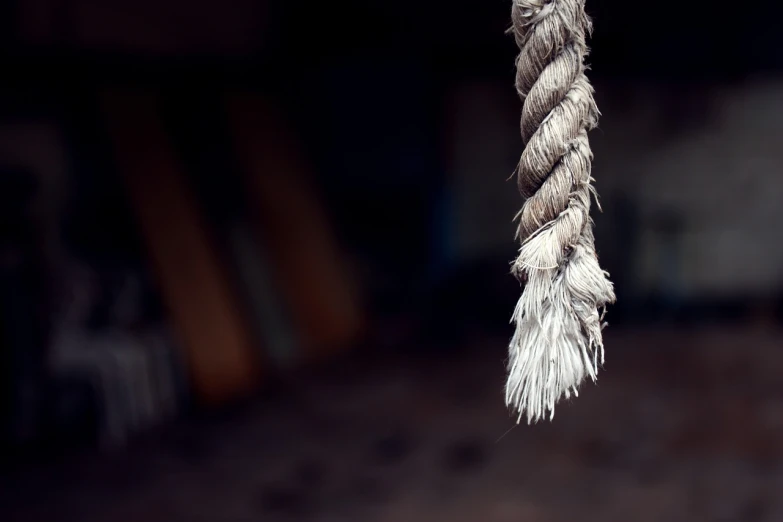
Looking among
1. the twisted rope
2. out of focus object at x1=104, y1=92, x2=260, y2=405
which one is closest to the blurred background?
out of focus object at x1=104, y1=92, x2=260, y2=405

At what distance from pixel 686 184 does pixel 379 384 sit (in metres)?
3.36

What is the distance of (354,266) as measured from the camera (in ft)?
21.9

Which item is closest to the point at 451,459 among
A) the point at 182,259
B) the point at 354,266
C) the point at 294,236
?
the point at 182,259

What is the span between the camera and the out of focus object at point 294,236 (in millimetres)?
5266

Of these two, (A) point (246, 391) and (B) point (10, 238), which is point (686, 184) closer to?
(A) point (246, 391)

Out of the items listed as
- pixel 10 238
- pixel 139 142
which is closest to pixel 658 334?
pixel 139 142

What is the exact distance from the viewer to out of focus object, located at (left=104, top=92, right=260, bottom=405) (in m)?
4.28

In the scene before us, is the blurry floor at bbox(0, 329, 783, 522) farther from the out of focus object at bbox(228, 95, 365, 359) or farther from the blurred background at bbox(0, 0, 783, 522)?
the out of focus object at bbox(228, 95, 365, 359)

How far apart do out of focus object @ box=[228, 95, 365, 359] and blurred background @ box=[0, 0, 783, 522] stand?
0.02 meters

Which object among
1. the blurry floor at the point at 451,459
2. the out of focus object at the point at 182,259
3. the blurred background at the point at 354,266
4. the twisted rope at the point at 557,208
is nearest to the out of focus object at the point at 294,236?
the blurred background at the point at 354,266

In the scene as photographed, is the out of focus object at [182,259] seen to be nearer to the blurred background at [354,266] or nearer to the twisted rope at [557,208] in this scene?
the blurred background at [354,266]

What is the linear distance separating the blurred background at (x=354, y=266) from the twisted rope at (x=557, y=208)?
1282 millimetres

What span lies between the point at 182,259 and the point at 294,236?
1100mm

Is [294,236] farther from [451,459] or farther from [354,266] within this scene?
[451,459]
